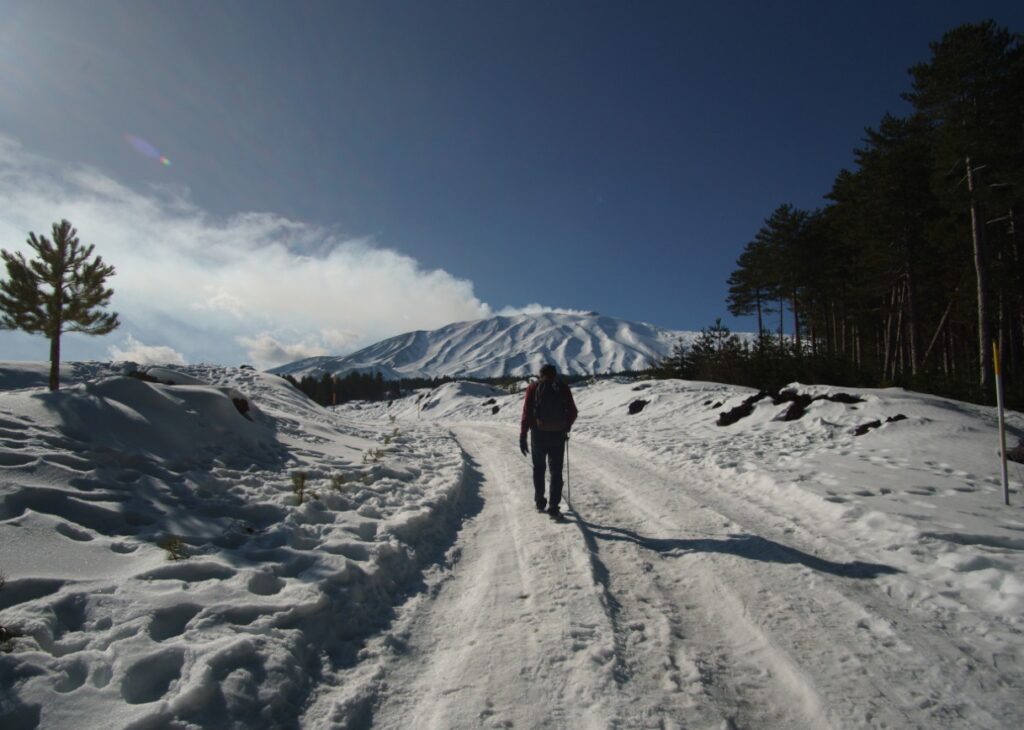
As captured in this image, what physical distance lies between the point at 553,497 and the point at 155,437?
18.8 ft

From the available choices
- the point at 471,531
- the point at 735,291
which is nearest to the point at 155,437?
the point at 471,531

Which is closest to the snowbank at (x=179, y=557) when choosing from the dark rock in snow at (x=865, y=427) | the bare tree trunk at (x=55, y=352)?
the bare tree trunk at (x=55, y=352)

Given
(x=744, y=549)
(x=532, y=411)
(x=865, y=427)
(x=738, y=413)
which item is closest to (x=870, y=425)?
(x=865, y=427)

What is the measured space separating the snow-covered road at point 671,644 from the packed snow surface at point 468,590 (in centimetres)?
2

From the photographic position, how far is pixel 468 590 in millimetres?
4180

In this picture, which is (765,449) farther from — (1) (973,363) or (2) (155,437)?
(1) (973,363)

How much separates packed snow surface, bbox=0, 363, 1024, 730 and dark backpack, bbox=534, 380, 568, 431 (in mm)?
1305

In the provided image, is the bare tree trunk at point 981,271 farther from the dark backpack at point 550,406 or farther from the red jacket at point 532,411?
the dark backpack at point 550,406

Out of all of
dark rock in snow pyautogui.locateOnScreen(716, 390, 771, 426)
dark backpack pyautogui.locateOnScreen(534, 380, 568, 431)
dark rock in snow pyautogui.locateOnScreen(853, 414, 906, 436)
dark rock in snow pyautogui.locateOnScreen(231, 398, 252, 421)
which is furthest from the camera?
dark rock in snow pyautogui.locateOnScreen(716, 390, 771, 426)

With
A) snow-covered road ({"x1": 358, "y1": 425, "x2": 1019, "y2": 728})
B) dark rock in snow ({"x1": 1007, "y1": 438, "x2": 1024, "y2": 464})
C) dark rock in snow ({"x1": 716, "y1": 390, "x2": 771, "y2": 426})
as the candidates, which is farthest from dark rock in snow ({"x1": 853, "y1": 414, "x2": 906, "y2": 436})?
snow-covered road ({"x1": 358, "y1": 425, "x2": 1019, "y2": 728})

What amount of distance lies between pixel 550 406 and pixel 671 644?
3785mm

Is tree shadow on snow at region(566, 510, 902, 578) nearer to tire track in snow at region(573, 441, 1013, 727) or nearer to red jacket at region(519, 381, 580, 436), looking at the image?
tire track in snow at region(573, 441, 1013, 727)

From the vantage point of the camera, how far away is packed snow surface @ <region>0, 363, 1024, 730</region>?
2.51 meters

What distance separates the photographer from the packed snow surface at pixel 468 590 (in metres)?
2.51
